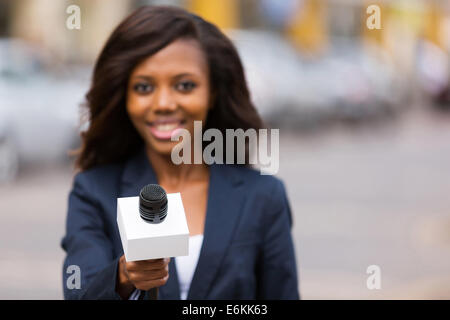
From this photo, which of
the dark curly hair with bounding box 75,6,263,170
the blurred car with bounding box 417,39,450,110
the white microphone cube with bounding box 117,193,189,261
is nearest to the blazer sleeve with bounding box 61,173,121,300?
the dark curly hair with bounding box 75,6,263,170

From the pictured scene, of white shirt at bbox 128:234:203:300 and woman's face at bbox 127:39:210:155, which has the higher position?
woman's face at bbox 127:39:210:155

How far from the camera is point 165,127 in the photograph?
5.42 ft

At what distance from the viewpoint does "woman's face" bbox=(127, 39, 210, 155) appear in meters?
1.62

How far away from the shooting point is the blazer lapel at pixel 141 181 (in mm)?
1628

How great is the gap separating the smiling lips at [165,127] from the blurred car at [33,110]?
240 inches

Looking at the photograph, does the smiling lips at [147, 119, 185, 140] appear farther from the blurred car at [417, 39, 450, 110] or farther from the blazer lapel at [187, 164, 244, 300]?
the blurred car at [417, 39, 450, 110]

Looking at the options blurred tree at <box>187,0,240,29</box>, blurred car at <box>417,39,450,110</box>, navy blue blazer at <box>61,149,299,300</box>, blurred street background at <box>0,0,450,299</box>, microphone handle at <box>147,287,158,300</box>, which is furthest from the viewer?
blurred car at <box>417,39,450,110</box>

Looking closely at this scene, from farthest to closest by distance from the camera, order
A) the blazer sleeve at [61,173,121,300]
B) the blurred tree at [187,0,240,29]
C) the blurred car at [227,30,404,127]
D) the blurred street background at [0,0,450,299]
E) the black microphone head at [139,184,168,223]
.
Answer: the blurred tree at [187,0,240,29], the blurred car at [227,30,404,127], the blurred street background at [0,0,450,299], the blazer sleeve at [61,173,121,300], the black microphone head at [139,184,168,223]

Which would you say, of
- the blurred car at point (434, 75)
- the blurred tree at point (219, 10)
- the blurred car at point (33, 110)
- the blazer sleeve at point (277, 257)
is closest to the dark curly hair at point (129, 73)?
the blazer sleeve at point (277, 257)

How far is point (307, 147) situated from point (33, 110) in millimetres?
5103

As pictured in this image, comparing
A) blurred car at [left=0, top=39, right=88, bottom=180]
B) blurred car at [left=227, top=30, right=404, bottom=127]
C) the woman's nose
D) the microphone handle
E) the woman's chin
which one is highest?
blurred car at [left=227, top=30, right=404, bottom=127]

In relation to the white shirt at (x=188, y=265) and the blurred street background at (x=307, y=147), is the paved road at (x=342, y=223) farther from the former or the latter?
the white shirt at (x=188, y=265)

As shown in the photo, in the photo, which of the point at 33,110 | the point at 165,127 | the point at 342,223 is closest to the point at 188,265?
the point at 165,127

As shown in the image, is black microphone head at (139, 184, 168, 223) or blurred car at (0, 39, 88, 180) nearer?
black microphone head at (139, 184, 168, 223)
